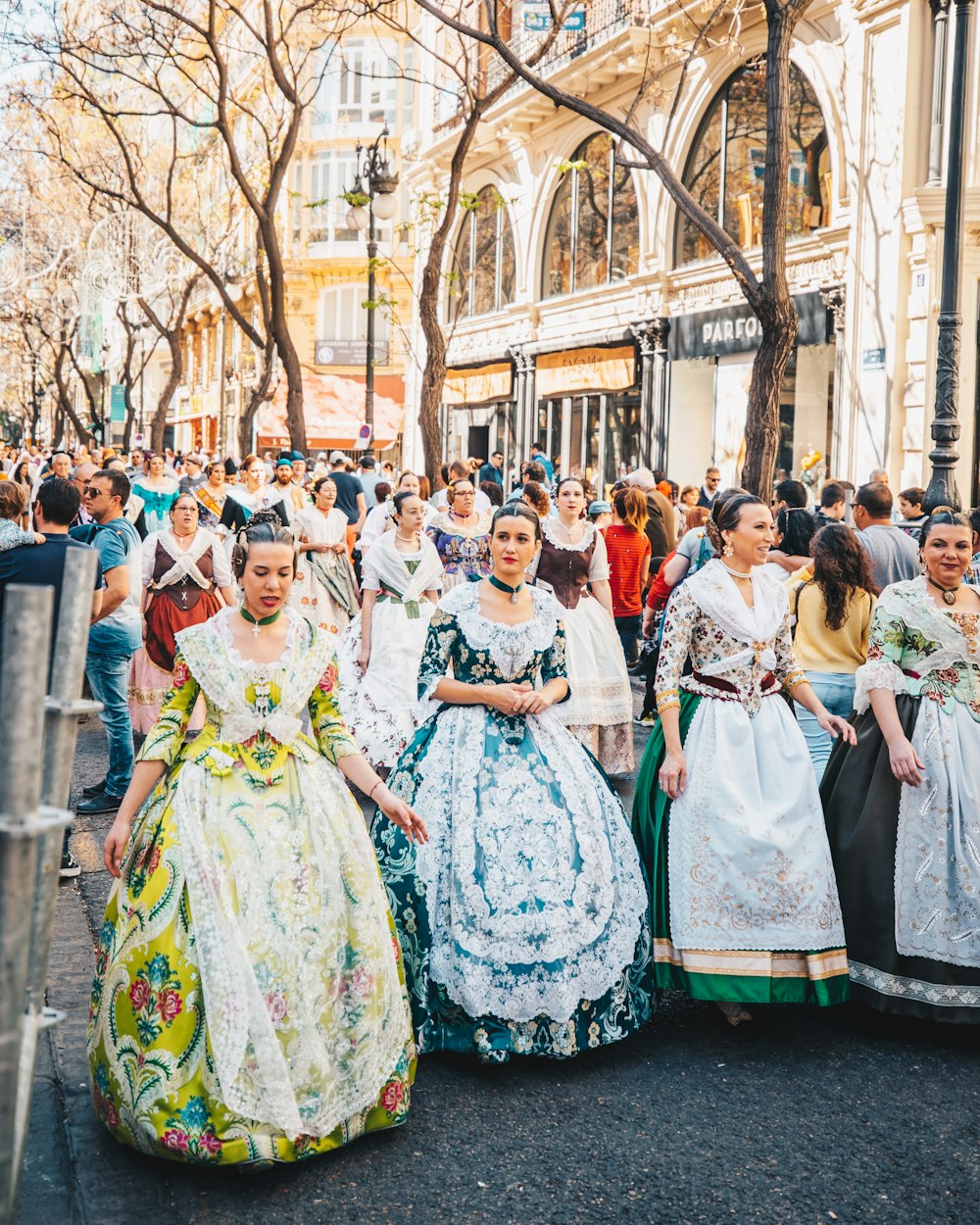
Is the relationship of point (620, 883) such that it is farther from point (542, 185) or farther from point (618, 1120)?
point (542, 185)

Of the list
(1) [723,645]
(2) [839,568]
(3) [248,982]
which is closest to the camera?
(3) [248,982]

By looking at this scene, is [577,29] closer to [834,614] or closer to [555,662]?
[834,614]

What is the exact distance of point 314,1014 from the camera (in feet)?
12.9

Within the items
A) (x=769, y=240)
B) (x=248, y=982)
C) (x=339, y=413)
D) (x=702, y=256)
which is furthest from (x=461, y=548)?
(x=339, y=413)

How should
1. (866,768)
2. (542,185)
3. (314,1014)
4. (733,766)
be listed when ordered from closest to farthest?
1. (314,1014)
2. (733,766)
3. (866,768)
4. (542,185)

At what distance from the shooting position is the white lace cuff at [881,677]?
5.32 m

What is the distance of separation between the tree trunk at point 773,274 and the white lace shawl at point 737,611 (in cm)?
658

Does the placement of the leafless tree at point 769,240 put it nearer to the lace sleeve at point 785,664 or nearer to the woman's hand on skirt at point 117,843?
the lace sleeve at point 785,664

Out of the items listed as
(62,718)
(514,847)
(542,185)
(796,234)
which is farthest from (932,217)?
(62,718)

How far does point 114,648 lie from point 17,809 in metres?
6.41

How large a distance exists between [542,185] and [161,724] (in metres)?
25.7
